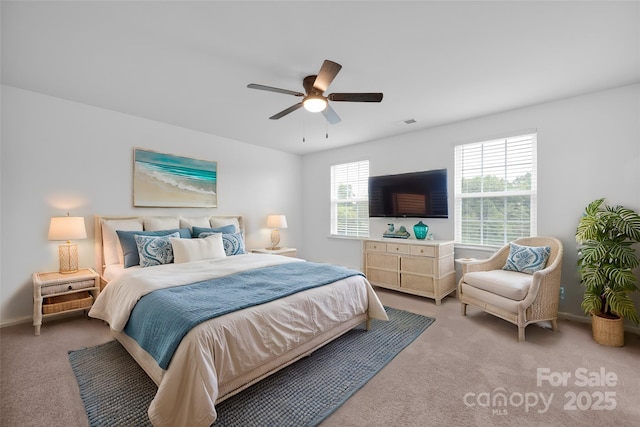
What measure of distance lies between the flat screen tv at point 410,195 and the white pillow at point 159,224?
3149 millimetres

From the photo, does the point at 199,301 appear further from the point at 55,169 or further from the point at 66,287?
the point at 55,169

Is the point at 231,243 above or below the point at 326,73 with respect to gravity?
below

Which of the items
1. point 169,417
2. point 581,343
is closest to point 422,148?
point 581,343

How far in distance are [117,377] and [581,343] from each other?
4027 millimetres

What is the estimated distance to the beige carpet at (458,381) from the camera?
1727mm

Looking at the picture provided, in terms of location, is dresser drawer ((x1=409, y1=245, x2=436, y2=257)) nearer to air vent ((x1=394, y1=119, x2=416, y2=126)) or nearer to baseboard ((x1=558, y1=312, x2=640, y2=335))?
baseboard ((x1=558, y1=312, x2=640, y2=335))

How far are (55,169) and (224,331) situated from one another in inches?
121

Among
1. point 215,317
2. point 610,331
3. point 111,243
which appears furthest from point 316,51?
point 610,331

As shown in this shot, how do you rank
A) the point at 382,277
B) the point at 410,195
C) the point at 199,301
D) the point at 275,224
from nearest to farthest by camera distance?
1. the point at 199,301
2. the point at 382,277
3. the point at 410,195
4. the point at 275,224

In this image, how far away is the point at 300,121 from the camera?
394 centimetres

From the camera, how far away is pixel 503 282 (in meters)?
2.90

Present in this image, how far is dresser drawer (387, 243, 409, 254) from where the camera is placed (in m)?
4.10

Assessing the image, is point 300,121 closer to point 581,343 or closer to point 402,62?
point 402,62

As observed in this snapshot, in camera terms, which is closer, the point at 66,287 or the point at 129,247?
the point at 66,287
